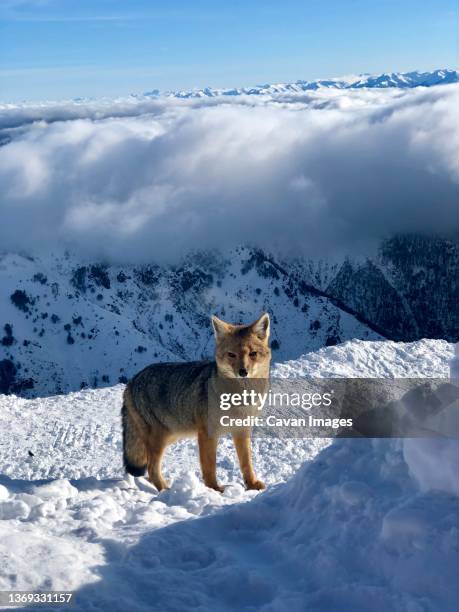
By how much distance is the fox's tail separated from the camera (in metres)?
10.5

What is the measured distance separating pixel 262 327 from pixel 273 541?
11.6ft

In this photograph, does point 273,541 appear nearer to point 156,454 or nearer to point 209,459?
point 209,459

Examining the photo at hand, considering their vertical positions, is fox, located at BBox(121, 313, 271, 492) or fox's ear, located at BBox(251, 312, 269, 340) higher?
fox's ear, located at BBox(251, 312, 269, 340)

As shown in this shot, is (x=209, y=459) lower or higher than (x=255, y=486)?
higher

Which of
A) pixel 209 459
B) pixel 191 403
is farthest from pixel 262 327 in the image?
pixel 209 459

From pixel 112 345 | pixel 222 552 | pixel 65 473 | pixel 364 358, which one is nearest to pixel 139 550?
pixel 222 552

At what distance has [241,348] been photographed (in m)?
8.90

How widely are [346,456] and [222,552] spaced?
1775 mm

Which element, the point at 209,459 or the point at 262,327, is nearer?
the point at 262,327

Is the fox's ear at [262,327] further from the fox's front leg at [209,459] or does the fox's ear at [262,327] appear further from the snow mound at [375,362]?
the snow mound at [375,362]

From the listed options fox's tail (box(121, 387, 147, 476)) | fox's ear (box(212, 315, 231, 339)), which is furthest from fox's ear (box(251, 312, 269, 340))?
fox's tail (box(121, 387, 147, 476))

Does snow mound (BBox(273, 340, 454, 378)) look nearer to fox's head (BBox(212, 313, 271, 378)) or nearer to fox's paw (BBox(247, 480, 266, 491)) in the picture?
fox's paw (BBox(247, 480, 266, 491))

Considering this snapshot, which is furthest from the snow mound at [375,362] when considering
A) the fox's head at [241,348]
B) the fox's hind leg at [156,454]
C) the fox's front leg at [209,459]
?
the fox's head at [241,348]

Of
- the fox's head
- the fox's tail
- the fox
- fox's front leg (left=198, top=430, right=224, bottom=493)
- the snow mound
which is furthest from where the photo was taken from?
the snow mound
